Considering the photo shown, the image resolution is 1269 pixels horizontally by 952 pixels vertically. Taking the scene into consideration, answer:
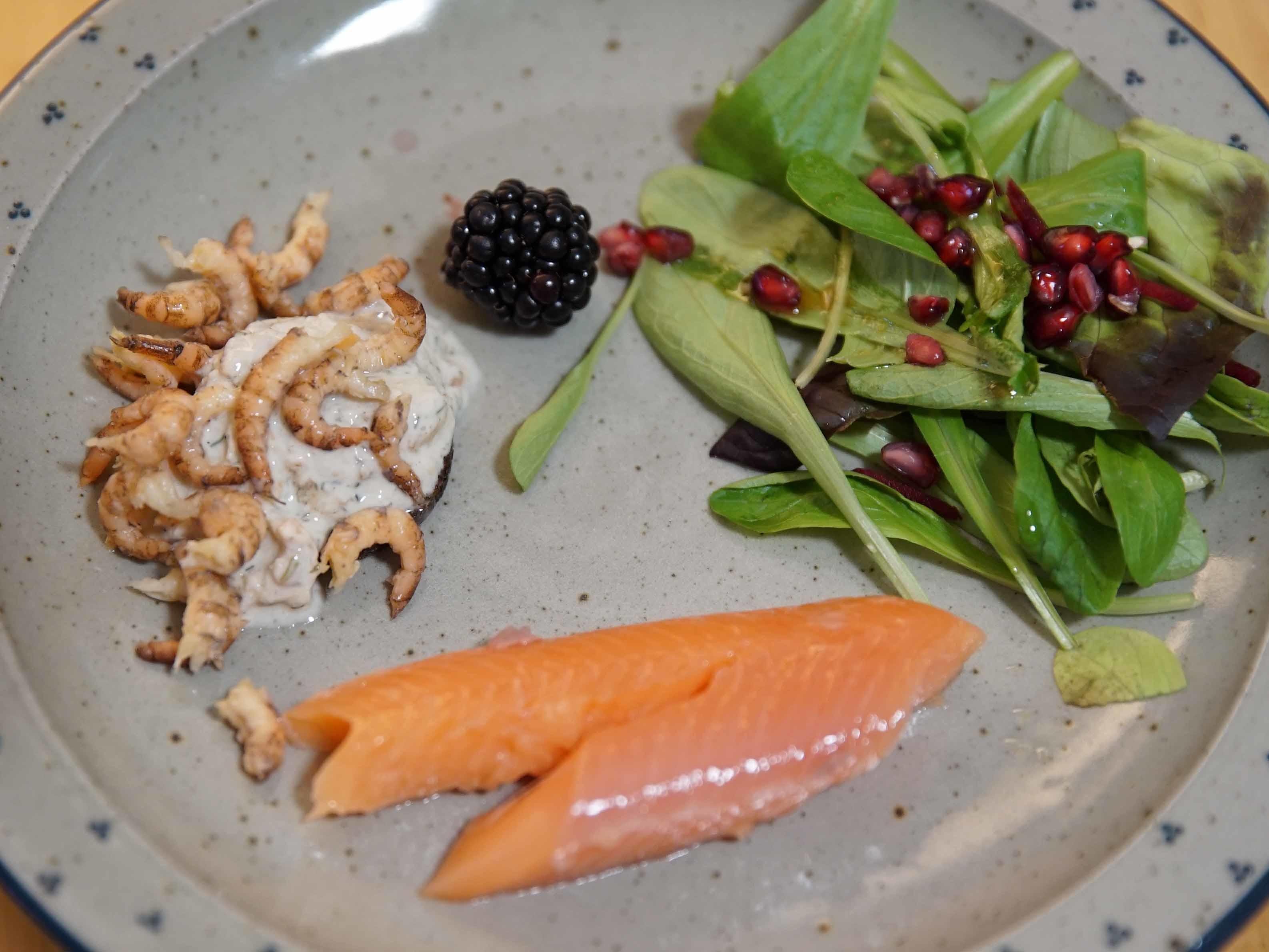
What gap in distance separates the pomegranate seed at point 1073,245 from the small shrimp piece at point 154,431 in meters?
1.66

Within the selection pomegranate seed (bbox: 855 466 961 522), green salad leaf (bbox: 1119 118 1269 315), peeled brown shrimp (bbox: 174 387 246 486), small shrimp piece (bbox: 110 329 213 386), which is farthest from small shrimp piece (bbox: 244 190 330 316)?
green salad leaf (bbox: 1119 118 1269 315)

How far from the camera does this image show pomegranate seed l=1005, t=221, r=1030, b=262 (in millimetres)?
2084

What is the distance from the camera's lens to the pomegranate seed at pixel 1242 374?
6.74ft

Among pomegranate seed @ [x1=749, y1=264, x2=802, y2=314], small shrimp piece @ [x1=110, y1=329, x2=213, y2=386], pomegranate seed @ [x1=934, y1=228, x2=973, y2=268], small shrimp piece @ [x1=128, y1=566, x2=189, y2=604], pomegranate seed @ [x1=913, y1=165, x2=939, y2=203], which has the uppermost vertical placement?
pomegranate seed @ [x1=913, y1=165, x2=939, y2=203]

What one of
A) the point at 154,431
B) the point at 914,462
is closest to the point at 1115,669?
the point at 914,462

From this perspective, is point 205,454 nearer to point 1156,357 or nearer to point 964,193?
point 964,193

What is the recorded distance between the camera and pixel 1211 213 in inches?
84.3

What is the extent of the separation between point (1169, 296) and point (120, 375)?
2.04 meters

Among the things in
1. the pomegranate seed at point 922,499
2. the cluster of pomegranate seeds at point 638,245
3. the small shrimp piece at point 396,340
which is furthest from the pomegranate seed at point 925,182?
the small shrimp piece at point 396,340

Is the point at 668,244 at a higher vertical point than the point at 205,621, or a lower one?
higher

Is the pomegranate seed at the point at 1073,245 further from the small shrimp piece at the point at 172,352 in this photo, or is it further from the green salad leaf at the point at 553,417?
the small shrimp piece at the point at 172,352

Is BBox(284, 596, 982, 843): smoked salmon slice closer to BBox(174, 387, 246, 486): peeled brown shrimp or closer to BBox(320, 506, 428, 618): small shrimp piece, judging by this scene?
BBox(320, 506, 428, 618): small shrimp piece

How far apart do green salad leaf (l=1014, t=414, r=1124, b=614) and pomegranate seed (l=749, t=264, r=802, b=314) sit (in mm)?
523

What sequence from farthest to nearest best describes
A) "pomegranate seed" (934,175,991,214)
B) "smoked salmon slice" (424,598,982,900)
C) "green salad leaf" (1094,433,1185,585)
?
"pomegranate seed" (934,175,991,214) < "green salad leaf" (1094,433,1185,585) < "smoked salmon slice" (424,598,982,900)
